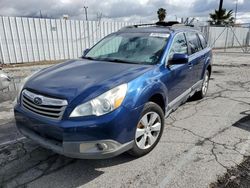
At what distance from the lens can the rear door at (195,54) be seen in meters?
4.70

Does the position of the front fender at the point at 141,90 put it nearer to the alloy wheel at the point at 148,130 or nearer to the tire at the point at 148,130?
the tire at the point at 148,130

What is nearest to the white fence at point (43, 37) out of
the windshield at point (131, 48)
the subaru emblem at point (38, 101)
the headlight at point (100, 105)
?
the windshield at point (131, 48)

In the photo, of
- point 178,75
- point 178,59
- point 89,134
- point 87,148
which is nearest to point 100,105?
point 89,134

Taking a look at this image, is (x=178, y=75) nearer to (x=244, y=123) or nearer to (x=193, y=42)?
(x=193, y=42)

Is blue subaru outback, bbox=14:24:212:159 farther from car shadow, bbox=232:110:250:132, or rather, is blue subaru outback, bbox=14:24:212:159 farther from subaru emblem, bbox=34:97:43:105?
car shadow, bbox=232:110:250:132

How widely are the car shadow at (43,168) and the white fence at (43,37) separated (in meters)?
8.59

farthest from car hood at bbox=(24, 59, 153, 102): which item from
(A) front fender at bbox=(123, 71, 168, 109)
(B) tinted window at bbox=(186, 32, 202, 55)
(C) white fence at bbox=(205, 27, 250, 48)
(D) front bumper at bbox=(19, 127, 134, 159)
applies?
(C) white fence at bbox=(205, 27, 250, 48)

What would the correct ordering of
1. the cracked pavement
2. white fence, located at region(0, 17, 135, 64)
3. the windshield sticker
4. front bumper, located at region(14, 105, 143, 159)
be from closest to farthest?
front bumper, located at region(14, 105, 143, 159), the cracked pavement, the windshield sticker, white fence, located at region(0, 17, 135, 64)

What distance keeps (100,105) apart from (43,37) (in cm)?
1040

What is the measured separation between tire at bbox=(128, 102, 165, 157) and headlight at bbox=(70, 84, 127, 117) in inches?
19.9

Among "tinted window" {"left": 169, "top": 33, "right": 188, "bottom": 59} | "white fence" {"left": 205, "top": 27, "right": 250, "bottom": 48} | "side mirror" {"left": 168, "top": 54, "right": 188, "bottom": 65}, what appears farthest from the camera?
"white fence" {"left": 205, "top": 27, "right": 250, "bottom": 48}

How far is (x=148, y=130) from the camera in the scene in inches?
126

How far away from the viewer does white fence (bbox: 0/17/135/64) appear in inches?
418

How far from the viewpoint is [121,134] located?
263 centimetres
